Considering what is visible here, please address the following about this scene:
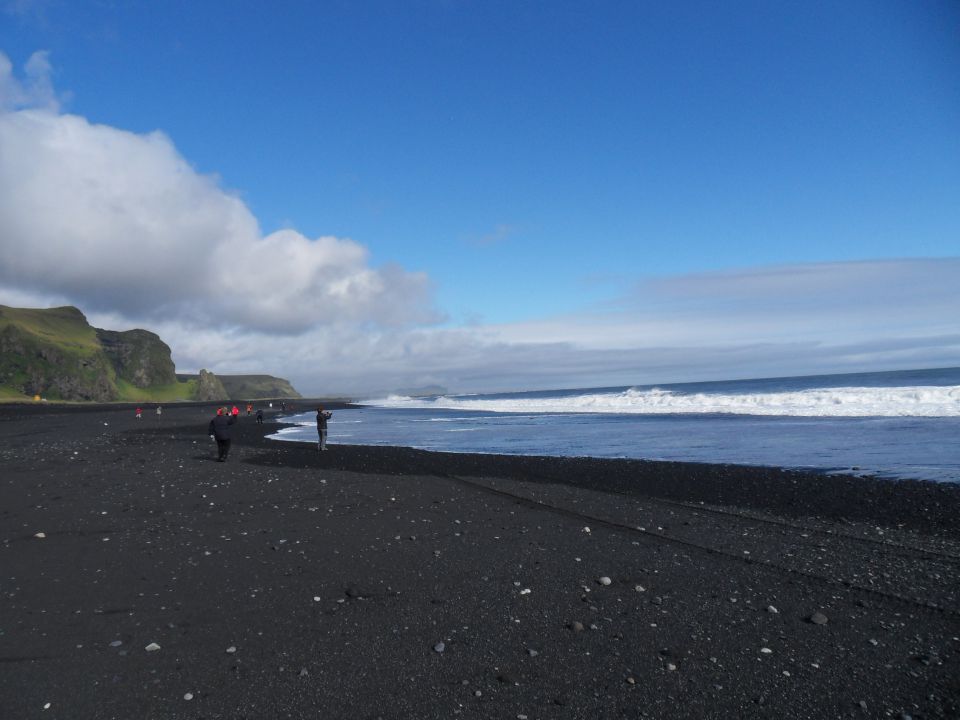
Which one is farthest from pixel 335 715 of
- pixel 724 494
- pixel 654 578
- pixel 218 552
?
pixel 724 494

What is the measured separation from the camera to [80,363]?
424 ft

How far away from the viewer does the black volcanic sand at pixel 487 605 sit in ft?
16.1

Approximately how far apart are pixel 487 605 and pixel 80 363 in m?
153

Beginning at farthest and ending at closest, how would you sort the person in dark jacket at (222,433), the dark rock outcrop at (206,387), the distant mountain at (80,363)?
the dark rock outcrop at (206,387), the distant mountain at (80,363), the person in dark jacket at (222,433)

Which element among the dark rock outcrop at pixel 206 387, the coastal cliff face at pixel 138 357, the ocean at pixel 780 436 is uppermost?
the coastal cliff face at pixel 138 357

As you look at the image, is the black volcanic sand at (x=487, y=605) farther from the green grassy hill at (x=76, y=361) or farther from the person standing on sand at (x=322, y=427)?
the green grassy hill at (x=76, y=361)

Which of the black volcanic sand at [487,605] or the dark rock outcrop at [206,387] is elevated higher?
the dark rock outcrop at [206,387]

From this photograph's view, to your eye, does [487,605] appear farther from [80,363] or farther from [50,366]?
[80,363]

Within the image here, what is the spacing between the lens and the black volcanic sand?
16.1 ft

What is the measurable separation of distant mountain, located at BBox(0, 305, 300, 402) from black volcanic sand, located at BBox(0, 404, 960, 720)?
424ft

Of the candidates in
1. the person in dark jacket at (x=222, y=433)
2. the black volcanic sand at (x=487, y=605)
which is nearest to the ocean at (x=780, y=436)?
the black volcanic sand at (x=487, y=605)

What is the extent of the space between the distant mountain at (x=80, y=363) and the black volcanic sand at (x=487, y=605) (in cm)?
12927

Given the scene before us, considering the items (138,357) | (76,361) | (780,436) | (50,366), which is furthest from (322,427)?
(138,357)

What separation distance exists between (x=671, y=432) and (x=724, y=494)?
17131 mm
